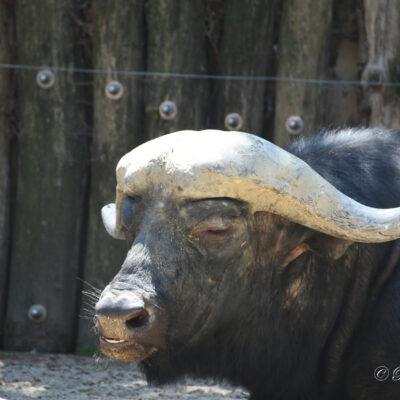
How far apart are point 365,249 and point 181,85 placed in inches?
109

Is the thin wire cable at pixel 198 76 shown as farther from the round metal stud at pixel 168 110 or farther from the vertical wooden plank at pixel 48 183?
the round metal stud at pixel 168 110

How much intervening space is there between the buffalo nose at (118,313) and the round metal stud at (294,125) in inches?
123

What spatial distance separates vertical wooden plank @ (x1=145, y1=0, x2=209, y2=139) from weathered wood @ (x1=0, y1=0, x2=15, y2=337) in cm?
119

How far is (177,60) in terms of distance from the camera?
6164mm

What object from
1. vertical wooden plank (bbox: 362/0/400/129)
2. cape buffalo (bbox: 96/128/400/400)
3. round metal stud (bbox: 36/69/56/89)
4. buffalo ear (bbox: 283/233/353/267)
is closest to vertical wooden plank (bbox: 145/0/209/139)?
A: round metal stud (bbox: 36/69/56/89)

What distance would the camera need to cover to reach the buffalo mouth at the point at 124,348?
3.36m

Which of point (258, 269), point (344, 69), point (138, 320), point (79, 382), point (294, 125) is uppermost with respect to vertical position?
point (344, 69)

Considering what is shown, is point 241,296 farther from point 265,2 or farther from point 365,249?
point 265,2

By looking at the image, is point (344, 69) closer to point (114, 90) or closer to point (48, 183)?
point (114, 90)

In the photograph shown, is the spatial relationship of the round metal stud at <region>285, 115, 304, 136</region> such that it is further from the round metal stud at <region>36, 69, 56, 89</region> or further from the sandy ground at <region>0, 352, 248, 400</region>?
the sandy ground at <region>0, 352, 248, 400</region>

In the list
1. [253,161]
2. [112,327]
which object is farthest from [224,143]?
[112,327]

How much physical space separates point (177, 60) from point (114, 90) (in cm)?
56

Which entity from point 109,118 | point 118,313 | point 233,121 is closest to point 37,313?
point 109,118

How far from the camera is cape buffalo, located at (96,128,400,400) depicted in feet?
11.4
